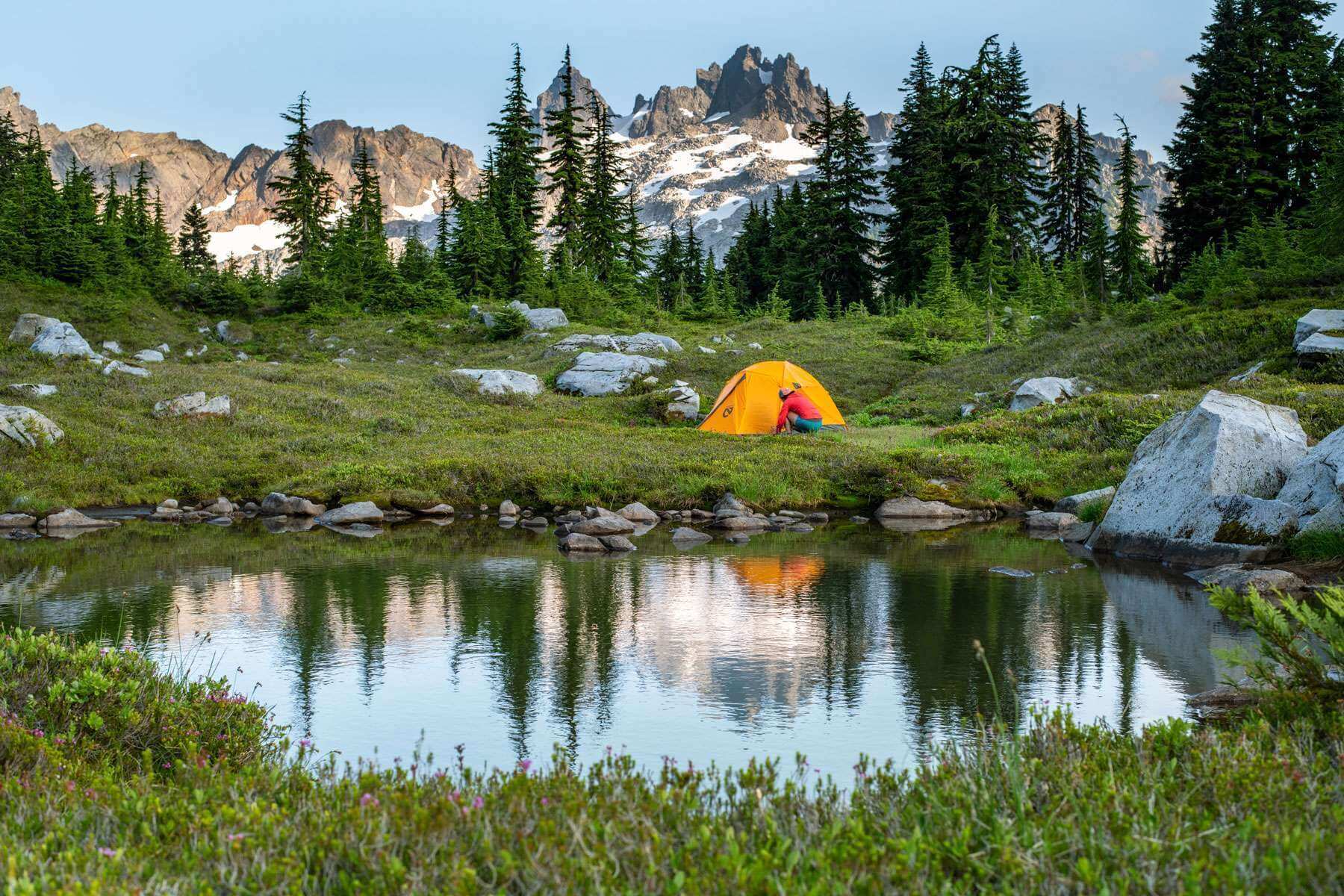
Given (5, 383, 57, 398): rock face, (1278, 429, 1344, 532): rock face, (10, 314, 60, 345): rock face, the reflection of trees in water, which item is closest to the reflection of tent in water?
the reflection of trees in water

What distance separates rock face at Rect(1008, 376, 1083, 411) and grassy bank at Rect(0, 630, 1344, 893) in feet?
74.3

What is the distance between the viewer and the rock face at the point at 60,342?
109 ft

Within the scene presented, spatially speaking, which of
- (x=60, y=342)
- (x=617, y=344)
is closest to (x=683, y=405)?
(x=617, y=344)

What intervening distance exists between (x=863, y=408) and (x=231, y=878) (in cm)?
3076

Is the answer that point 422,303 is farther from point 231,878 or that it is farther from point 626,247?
point 231,878

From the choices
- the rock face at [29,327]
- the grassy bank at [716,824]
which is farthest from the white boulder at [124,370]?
the grassy bank at [716,824]

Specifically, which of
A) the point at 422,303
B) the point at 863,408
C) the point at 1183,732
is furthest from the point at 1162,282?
the point at 1183,732

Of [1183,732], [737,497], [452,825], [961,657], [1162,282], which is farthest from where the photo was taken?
[1162,282]

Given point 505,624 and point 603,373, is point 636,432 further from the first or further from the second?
point 505,624

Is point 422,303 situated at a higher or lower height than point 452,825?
higher

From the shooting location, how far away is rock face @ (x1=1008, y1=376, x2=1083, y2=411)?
1083 inches

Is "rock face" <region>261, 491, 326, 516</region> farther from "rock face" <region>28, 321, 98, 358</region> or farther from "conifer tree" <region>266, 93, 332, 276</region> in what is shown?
"conifer tree" <region>266, 93, 332, 276</region>

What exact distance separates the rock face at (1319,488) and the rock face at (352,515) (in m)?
15.9

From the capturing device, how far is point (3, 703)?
6.11 meters
